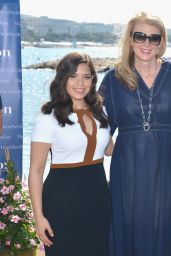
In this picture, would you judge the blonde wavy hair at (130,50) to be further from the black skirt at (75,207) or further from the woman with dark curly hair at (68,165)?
the black skirt at (75,207)

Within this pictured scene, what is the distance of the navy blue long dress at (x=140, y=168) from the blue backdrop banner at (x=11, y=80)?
6.21 feet

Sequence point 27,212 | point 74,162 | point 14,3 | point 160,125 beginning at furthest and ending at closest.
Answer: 1. point 14,3
2. point 27,212
3. point 160,125
4. point 74,162

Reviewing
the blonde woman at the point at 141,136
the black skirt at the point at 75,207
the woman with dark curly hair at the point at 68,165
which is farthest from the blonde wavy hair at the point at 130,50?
the black skirt at the point at 75,207

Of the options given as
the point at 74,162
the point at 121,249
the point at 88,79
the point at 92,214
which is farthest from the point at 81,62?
the point at 121,249

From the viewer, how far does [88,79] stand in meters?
2.56

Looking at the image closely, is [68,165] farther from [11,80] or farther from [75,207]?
[11,80]

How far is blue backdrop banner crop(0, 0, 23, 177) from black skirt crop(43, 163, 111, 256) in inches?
79.5

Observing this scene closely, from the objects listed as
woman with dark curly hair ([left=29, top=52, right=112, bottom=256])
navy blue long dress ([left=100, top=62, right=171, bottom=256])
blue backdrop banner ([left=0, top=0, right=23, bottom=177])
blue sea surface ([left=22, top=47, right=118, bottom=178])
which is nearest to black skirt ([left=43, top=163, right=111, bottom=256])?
woman with dark curly hair ([left=29, top=52, right=112, bottom=256])

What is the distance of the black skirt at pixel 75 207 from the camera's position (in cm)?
250

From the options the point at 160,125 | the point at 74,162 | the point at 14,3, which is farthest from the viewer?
the point at 14,3

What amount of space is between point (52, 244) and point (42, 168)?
13.9 inches

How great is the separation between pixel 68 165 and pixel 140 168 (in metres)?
0.42

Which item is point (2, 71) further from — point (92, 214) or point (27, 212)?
point (92, 214)

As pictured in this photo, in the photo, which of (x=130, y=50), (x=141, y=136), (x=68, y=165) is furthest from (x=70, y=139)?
(x=130, y=50)
